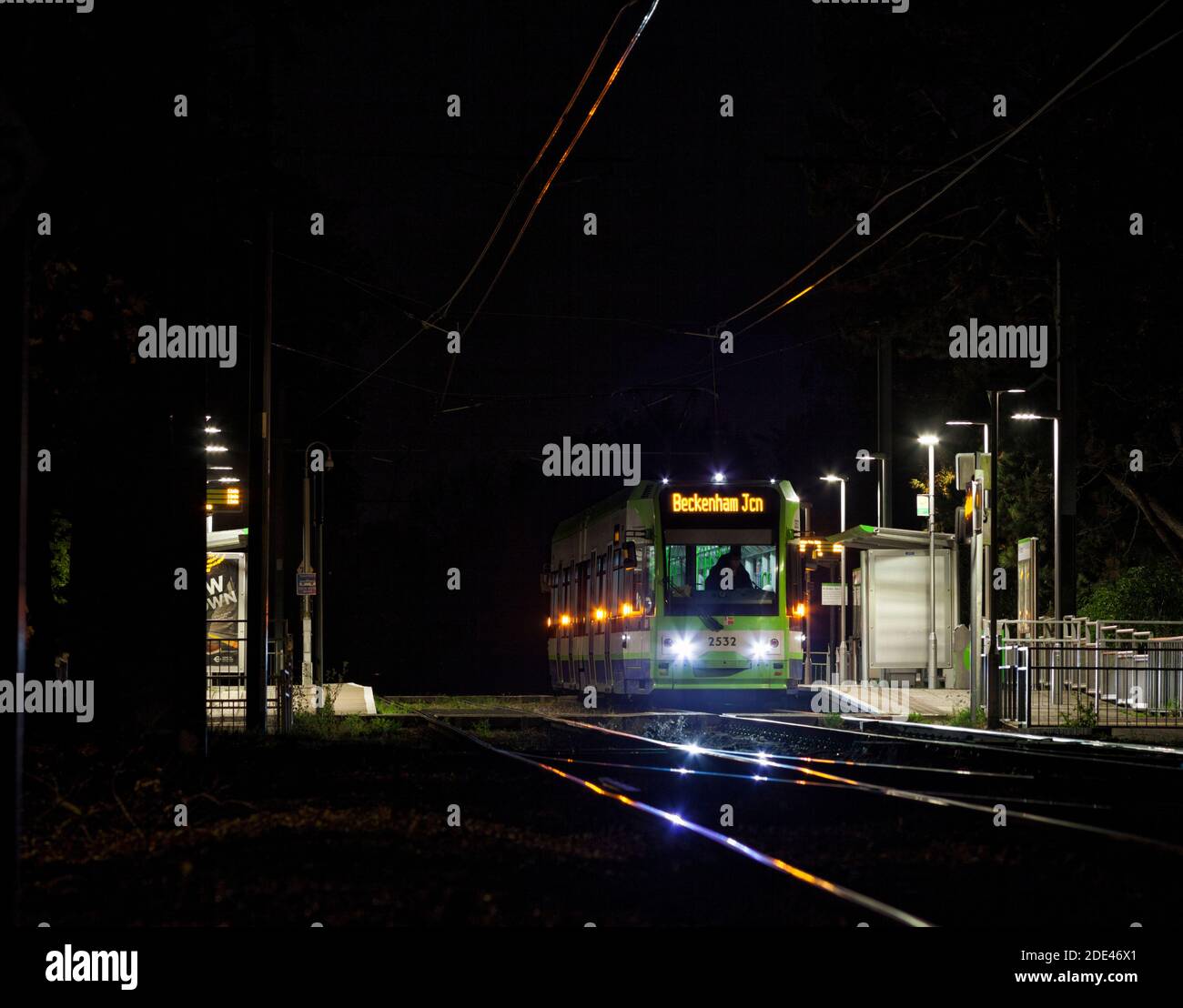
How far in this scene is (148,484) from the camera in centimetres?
1588

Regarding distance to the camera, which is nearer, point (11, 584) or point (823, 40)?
point (11, 584)

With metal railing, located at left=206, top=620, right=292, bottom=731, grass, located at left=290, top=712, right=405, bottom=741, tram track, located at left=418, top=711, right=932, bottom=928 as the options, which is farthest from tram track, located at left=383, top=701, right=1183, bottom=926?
metal railing, located at left=206, top=620, right=292, bottom=731

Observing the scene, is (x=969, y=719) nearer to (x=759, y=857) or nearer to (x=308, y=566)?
(x=308, y=566)

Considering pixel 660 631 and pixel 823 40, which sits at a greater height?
pixel 823 40

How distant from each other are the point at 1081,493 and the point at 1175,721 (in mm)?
21431

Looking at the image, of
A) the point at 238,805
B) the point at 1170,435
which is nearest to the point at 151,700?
the point at 238,805

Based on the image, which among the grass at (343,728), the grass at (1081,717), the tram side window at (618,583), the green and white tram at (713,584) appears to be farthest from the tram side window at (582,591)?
the grass at (1081,717)

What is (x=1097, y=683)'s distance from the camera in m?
25.2

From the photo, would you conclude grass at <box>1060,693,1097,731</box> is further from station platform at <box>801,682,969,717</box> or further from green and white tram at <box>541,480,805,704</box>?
green and white tram at <box>541,480,805,704</box>

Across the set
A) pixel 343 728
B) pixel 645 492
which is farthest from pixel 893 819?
pixel 645 492

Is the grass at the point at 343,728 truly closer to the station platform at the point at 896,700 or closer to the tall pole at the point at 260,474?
the tall pole at the point at 260,474

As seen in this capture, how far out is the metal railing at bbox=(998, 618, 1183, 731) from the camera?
25.0 meters
